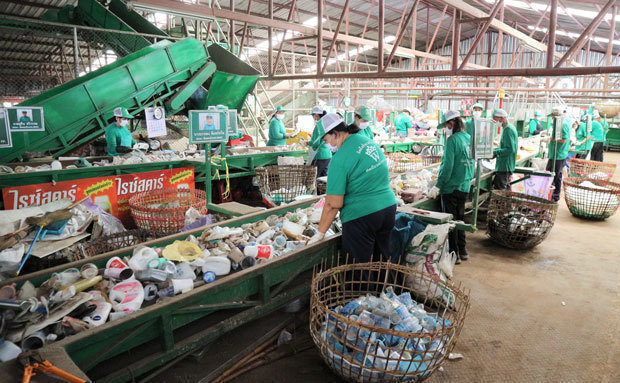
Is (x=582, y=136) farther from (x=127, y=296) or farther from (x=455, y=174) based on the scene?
(x=127, y=296)

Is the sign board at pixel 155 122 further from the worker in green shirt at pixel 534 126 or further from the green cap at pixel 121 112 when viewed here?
the worker in green shirt at pixel 534 126

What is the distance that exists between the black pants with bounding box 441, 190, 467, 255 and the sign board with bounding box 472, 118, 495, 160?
2.32 ft

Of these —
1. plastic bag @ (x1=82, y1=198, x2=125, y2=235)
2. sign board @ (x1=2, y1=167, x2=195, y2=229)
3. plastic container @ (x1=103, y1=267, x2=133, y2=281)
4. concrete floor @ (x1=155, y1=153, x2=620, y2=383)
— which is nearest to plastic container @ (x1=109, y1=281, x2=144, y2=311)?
plastic container @ (x1=103, y1=267, x2=133, y2=281)

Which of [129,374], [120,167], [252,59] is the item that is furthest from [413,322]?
[252,59]

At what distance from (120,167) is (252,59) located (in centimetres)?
1974

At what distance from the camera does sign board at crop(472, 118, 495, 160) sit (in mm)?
4477

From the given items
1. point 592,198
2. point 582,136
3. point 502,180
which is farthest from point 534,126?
point 502,180

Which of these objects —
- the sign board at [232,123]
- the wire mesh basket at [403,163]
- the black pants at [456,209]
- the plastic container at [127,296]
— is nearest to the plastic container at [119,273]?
the plastic container at [127,296]

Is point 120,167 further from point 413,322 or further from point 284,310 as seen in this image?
point 413,322

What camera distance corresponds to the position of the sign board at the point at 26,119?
17.5ft

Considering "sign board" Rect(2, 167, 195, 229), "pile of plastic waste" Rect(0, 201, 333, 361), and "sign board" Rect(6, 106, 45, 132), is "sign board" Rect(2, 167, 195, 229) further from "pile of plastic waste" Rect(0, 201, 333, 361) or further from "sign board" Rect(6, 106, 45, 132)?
"pile of plastic waste" Rect(0, 201, 333, 361)

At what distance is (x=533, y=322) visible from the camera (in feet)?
12.2

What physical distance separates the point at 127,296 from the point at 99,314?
0.22 m

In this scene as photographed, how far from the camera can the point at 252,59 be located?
2375 centimetres
